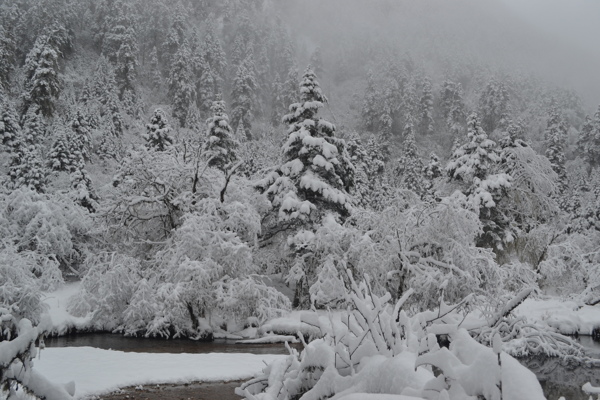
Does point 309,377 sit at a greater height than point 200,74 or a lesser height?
lesser

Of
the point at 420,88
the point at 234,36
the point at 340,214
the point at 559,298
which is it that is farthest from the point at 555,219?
the point at 234,36

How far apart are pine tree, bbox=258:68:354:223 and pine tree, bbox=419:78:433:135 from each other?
203 feet

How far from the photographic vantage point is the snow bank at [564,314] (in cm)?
1880

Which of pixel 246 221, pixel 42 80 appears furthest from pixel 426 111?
pixel 246 221

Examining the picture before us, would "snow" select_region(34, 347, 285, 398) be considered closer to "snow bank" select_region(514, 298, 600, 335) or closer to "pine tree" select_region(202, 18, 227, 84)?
"snow bank" select_region(514, 298, 600, 335)

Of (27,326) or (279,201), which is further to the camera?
(279,201)

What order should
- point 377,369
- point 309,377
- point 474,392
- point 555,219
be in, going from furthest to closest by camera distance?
point 555,219 → point 309,377 → point 377,369 → point 474,392

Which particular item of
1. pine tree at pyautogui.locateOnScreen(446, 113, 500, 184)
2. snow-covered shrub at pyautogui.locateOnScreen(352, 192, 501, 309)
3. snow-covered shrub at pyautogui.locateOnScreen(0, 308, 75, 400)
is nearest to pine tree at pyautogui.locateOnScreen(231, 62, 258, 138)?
pine tree at pyautogui.locateOnScreen(446, 113, 500, 184)

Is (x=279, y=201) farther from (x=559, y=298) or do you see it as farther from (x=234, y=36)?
(x=234, y=36)

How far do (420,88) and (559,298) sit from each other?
2808 inches

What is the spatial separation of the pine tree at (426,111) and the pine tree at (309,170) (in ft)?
203

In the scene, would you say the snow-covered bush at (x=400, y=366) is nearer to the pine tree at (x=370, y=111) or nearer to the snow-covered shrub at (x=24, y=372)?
the snow-covered shrub at (x=24, y=372)

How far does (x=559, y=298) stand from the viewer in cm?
2317

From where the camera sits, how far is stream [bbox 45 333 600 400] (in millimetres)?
8422
